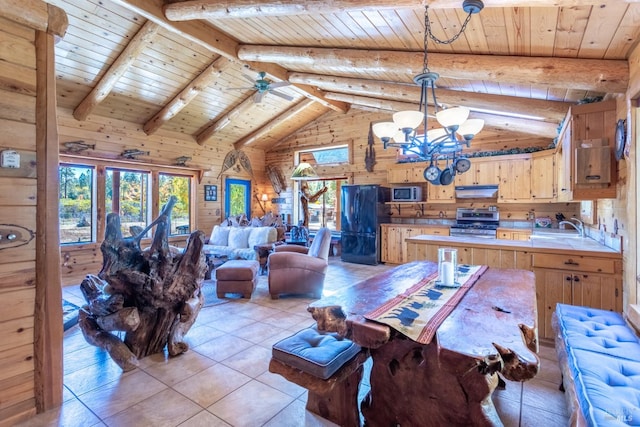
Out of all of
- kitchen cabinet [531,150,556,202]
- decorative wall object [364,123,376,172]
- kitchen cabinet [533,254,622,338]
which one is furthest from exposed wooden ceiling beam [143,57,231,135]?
kitchen cabinet [531,150,556,202]

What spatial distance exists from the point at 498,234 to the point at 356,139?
396cm

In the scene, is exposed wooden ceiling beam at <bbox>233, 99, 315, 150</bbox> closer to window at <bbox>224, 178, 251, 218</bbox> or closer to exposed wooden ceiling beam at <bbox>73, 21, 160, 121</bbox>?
window at <bbox>224, 178, 251, 218</bbox>

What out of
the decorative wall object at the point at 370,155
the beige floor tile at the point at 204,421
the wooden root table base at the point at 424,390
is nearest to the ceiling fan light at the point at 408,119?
the wooden root table base at the point at 424,390

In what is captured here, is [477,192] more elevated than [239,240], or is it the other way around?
[477,192]

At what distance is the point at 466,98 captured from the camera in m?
4.10

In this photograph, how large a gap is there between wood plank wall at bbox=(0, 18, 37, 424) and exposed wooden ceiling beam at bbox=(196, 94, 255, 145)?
4656mm

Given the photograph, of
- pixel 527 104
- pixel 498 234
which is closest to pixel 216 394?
pixel 527 104

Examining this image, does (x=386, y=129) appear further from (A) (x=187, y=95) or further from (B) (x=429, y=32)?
(A) (x=187, y=95)

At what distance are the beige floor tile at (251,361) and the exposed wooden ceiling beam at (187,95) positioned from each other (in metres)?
4.49

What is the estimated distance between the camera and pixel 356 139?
779 centimetres

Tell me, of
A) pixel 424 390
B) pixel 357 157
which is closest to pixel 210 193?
pixel 357 157

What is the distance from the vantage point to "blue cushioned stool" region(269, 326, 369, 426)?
160cm

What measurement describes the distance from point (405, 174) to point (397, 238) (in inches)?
55.4

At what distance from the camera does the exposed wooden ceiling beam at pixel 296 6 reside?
1.98m
